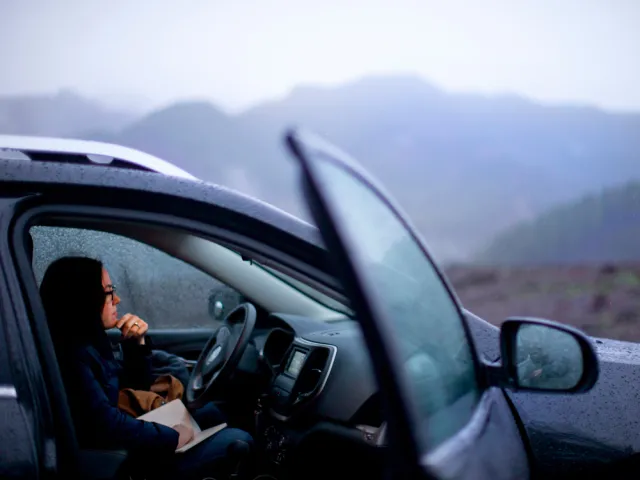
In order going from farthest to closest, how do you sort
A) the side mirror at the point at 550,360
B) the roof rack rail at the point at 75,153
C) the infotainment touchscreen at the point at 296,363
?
the infotainment touchscreen at the point at 296,363, the roof rack rail at the point at 75,153, the side mirror at the point at 550,360

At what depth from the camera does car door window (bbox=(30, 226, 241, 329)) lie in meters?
2.11

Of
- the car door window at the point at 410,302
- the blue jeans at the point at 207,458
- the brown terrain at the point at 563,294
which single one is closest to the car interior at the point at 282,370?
the blue jeans at the point at 207,458

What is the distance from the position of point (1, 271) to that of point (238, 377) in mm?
1052

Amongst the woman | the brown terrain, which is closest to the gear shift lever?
the woman

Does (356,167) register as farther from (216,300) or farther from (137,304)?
(137,304)

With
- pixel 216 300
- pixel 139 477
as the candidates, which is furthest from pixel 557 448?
pixel 216 300

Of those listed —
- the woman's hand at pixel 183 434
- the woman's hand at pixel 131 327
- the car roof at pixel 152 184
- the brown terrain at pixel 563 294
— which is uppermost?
the car roof at pixel 152 184

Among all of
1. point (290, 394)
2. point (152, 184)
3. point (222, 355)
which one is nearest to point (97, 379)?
point (222, 355)

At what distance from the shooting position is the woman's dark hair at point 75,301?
73.1 inches

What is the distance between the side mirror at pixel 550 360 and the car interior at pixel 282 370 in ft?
1.64

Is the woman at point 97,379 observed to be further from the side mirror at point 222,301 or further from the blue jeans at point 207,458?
the side mirror at point 222,301

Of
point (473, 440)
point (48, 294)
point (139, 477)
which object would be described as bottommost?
point (139, 477)

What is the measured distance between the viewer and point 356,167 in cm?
124

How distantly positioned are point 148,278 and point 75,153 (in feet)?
3.43
